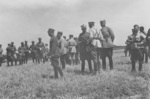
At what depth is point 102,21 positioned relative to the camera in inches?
481

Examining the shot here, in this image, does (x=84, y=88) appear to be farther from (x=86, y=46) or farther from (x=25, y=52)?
(x=25, y=52)

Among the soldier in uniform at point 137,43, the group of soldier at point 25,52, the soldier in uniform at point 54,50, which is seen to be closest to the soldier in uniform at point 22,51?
the group of soldier at point 25,52

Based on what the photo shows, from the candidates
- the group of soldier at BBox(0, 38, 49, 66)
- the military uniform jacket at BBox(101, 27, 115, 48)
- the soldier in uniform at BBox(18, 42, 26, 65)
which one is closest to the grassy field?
the military uniform jacket at BBox(101, 27, 115, 48)

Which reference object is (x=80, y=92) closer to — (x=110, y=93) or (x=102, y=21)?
(x=110, y=93)

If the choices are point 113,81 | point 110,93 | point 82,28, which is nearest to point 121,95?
point 110,93

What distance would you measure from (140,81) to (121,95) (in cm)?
132

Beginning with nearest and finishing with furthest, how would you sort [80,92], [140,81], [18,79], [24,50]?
[80,92], [140,81], [18,79], [24,50]

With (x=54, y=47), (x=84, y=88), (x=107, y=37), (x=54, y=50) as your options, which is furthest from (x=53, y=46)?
(x=84, y=88)

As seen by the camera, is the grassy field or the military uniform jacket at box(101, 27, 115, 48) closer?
the grassy field

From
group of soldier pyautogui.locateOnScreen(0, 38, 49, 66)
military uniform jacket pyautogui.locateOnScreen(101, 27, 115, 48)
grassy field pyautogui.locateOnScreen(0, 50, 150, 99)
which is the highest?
military uniform jacket pyautogui.locateOnScreen(101, 27, 115, 48)

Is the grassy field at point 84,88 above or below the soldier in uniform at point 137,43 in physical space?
below

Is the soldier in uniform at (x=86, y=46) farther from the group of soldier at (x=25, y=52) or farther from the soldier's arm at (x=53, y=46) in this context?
the group of soldier at (x=25, y=52)

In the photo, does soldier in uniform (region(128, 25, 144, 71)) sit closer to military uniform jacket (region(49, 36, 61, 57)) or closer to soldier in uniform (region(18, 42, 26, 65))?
military uniform jacket (region(49, 36, 61, 57))

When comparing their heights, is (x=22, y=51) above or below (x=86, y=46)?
below
